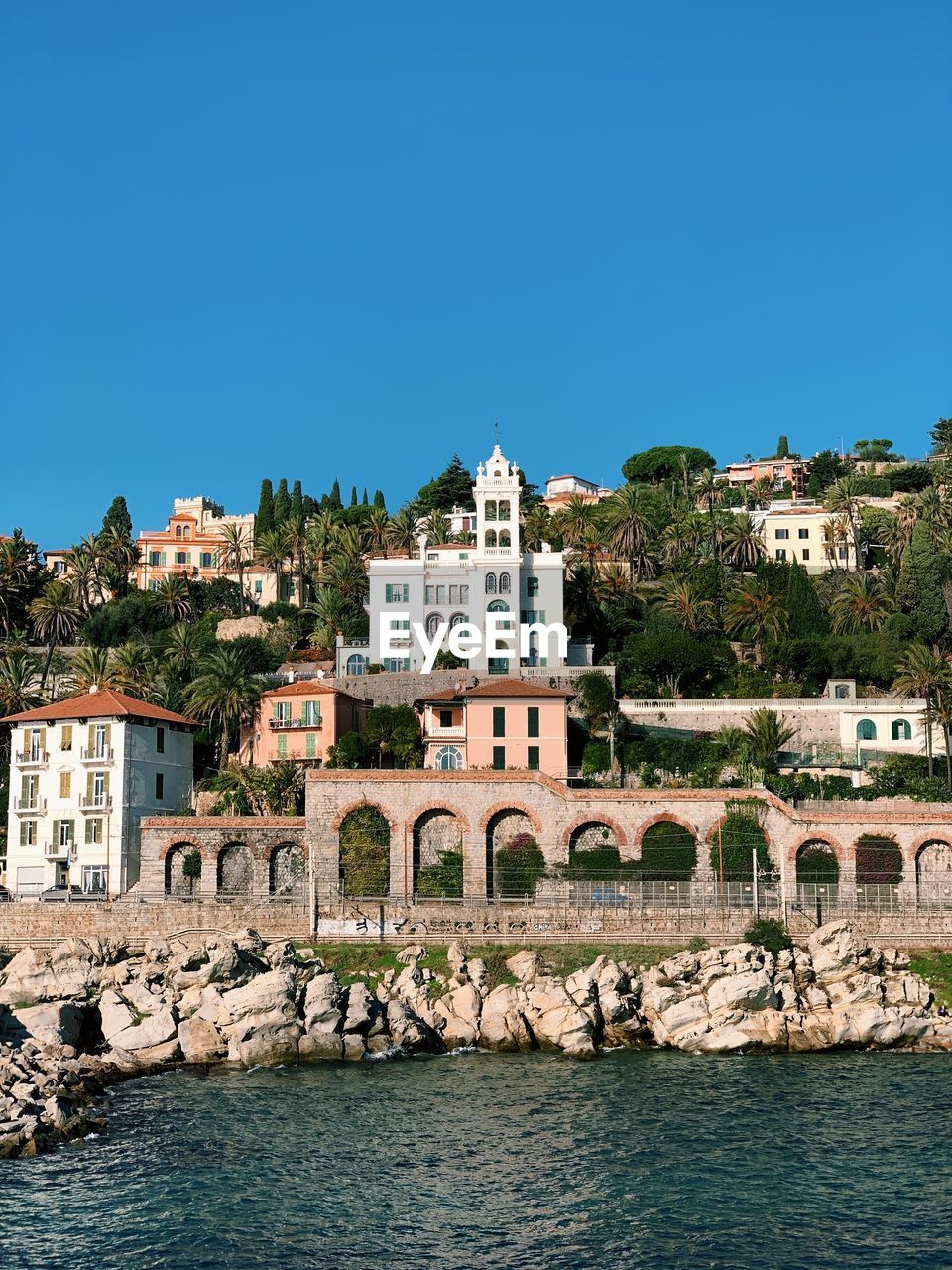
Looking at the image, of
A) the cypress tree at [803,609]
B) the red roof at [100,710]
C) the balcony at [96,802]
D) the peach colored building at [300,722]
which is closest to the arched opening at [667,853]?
the peach colored building at [300,722]

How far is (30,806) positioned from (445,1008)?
25405 millimetres

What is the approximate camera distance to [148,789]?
225ft

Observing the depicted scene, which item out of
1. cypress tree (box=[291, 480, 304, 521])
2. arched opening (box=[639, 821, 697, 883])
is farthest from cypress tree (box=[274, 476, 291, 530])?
arched opening (box=[639, 821, 697, 883])

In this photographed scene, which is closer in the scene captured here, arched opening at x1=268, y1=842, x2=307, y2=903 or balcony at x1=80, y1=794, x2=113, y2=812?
arched opening at x1=268, y1=842, x2=307, y2=903

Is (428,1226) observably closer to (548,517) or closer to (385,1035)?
(385,1035)

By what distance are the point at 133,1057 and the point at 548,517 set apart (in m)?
71.6

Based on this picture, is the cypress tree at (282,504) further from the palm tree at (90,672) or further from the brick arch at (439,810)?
the brick arch at (439,810)

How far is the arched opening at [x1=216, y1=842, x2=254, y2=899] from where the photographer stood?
63.5 meters

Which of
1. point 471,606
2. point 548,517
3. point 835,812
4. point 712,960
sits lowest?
point 712,960

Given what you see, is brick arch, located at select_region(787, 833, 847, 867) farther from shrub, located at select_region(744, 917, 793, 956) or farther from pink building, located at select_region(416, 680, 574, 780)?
pink building, located at select_region(416, 680, 574, 780)

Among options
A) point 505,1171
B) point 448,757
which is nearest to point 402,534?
point 448,757

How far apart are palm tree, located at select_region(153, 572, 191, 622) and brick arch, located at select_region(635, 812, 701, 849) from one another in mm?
52514

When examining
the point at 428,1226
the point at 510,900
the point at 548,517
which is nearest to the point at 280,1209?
the point at 428,1226

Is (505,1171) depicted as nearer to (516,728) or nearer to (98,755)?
(98,755)
